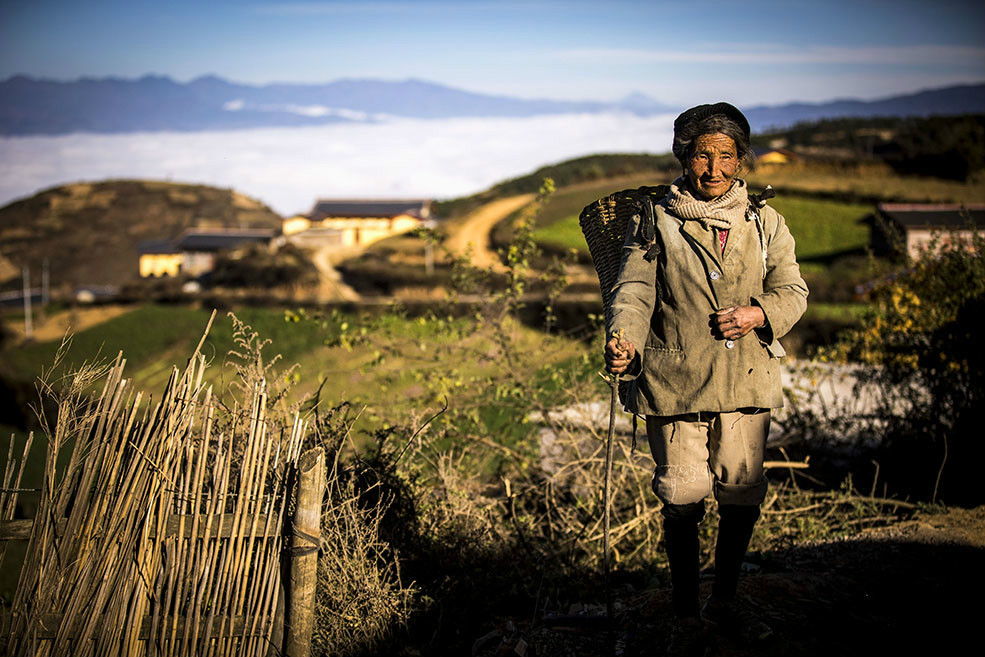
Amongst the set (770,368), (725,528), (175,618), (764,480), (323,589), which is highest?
(770,368)

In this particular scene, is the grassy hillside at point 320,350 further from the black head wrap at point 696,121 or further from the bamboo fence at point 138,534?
the black head wrap at point 696,121

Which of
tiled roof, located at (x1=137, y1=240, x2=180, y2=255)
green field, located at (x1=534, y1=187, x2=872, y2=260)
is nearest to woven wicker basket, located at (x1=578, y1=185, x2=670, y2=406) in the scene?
green field, located at (x1=534, y1=187, x2=872, y2=260)

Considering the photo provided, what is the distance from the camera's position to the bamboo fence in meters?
2.77

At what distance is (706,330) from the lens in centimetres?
278

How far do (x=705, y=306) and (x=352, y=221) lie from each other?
72.0m

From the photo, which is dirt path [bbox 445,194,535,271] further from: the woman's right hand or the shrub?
the woman's right hand

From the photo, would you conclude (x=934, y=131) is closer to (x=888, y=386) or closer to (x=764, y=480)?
(x=888, y=386)

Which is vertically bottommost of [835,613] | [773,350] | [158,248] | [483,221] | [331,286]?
[331,286]

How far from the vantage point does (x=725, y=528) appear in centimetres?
294

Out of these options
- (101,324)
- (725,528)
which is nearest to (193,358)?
(725,528)

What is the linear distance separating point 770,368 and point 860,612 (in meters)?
1.27

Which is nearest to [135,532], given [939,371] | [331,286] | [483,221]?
[939,371]

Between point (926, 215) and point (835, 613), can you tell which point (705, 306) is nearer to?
point (835, 613)

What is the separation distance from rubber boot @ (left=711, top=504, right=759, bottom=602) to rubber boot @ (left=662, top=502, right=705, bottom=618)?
0.11 meters
